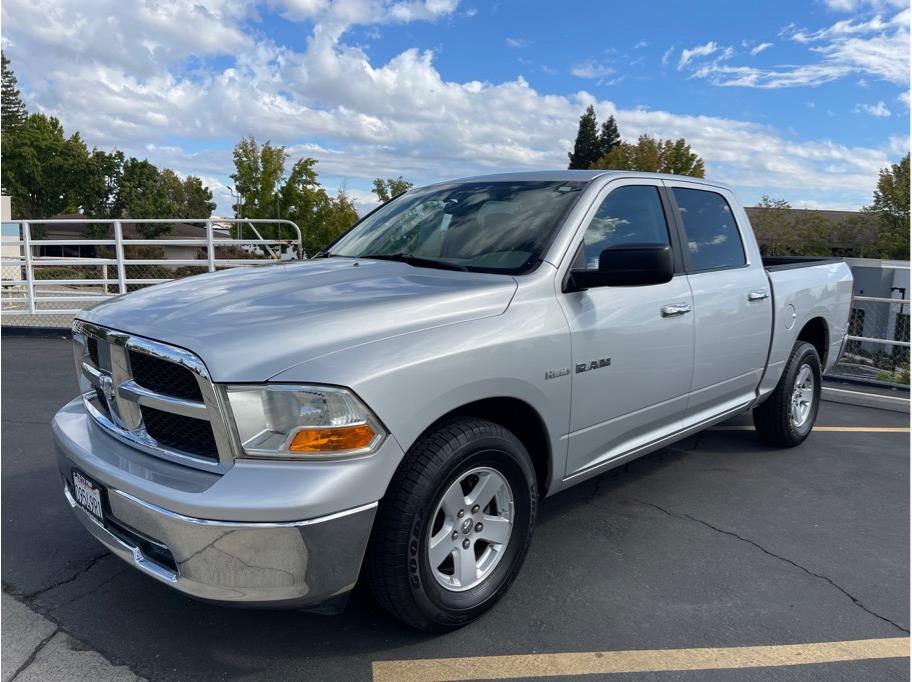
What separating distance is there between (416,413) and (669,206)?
239 cm

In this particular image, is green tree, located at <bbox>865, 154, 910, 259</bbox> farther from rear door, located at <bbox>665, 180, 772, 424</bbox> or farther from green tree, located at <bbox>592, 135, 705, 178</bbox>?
rear door, located at <bbox>665, 180, 772, 424</bbox>

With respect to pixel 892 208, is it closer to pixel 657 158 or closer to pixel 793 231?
pixel 793 231

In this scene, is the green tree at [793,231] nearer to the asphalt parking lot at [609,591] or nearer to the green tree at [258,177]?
the green tree at [258,177]

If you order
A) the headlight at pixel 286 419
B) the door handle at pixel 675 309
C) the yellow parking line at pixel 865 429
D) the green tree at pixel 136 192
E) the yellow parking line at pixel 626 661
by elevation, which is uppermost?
the green tree at pixel 136 192

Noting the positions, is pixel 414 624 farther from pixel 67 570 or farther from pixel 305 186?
pixel 305 186

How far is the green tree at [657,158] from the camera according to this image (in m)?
43.2

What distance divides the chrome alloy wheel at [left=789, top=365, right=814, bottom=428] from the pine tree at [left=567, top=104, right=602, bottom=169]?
2580 inches

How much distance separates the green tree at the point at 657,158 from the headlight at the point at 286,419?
142ft

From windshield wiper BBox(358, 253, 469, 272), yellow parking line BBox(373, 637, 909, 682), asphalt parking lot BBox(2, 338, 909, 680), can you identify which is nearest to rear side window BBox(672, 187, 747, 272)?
asphalt parking lot BBox(2, 338, 909, 680)

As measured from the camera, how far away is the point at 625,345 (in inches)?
134

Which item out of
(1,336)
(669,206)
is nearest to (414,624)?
(669,206)

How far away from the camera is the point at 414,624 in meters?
2.66

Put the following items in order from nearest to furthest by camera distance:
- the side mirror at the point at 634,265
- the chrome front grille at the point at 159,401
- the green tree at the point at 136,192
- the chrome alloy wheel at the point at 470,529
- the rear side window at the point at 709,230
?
the chrome front grille at the point at 159,401, the chrome alloy wheel at the point at 470,529, the side mirror at the point at 634,265, the rear side window at the point at 709,230, the green tree at the point at 136,192

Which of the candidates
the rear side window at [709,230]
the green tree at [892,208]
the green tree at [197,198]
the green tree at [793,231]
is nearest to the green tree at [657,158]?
the green tree at [793,231]
